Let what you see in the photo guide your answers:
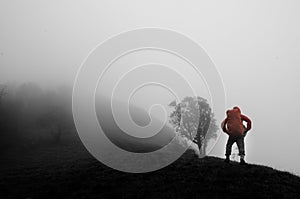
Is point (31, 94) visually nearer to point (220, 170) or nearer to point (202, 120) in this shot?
point (202, 120)

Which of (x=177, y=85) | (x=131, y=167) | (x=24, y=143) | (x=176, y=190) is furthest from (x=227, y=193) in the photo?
(x=24, y=143)

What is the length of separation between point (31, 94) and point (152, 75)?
75.0m

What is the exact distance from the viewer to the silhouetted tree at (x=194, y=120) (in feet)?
131

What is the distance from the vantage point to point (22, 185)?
13.9m

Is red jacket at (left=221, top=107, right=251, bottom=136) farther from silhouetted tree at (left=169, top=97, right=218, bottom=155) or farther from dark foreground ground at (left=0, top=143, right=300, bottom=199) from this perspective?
silhouetted tree at (left=169, top=97, right=218, bottom=155)

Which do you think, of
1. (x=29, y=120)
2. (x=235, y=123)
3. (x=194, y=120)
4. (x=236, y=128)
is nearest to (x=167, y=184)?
(x=236, y=128)

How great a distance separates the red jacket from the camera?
13.5 meters

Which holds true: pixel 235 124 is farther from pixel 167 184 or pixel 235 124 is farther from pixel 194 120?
pixel 194 120

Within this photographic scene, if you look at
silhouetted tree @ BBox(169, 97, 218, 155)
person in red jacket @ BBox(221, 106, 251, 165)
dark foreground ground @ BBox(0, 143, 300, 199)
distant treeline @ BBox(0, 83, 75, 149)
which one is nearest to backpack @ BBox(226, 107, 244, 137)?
person in red jacket @ BBox(221, 106, 251, 165)

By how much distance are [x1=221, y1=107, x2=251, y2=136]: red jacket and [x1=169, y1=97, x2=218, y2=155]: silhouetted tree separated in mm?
25384

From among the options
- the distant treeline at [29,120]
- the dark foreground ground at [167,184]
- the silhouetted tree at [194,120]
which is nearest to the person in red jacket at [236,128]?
the dark foreground ground at [167,184]

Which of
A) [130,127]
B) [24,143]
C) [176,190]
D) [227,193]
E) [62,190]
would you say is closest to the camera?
[227,193]

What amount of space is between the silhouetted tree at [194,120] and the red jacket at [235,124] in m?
25.4

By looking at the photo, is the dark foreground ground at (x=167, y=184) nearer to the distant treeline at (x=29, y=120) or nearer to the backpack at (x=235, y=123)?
the backpack at (x=235, y=123)
